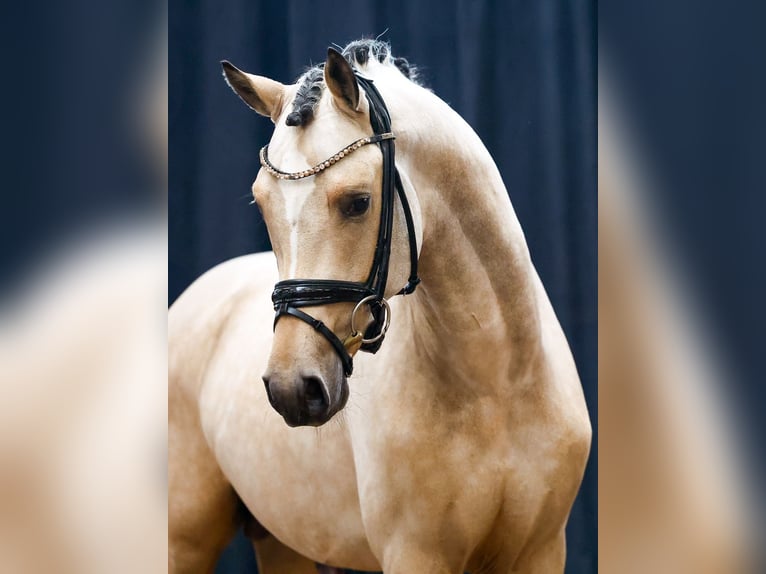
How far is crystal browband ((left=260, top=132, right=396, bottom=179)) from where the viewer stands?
1.02 meters

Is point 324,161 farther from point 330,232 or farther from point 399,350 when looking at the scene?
point 399,350

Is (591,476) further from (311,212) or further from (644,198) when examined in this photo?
(644,198)

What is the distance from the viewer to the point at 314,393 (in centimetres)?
100

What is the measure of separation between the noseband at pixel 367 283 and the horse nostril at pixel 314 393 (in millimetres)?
49

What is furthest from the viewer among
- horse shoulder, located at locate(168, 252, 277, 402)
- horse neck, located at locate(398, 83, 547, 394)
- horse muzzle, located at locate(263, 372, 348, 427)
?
horse shoulder, located at locate(168, 252, 277, 402)

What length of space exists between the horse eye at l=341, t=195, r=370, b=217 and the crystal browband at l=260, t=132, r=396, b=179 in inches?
2.0

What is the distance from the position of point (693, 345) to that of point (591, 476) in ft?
6.45

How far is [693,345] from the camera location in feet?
0.93

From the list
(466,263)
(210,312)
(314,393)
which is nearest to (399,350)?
(466,263)

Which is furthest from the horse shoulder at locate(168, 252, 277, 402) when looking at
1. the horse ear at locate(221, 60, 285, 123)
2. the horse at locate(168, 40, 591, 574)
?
the horse ear at locate(221, 60, 285, 123)

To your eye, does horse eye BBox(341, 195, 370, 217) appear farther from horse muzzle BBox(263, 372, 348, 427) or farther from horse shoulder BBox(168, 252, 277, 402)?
horse shoulder BBox(168, 252, 277, 402)

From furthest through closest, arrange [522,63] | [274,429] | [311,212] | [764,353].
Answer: [522,63], [274,429], [311,212], [764,353]

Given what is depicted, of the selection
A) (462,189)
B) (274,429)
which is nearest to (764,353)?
(462,189)

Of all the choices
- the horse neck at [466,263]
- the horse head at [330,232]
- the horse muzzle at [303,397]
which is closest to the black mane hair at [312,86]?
the horse head at [330,232]
